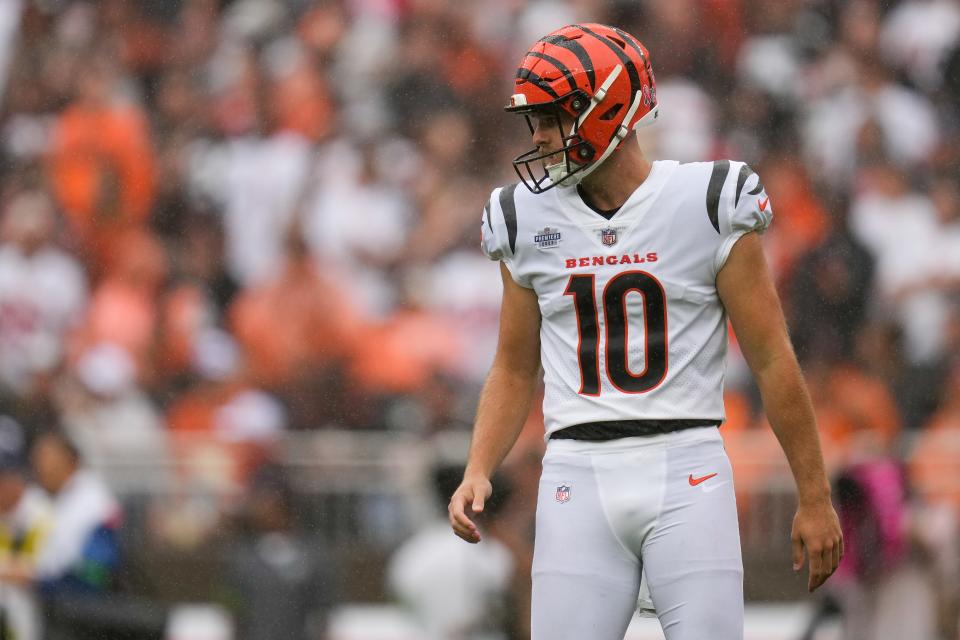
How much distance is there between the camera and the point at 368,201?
39.3ft

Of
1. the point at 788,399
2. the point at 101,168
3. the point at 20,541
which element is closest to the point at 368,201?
the point at 101,168

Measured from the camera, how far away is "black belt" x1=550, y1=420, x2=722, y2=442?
443 cm

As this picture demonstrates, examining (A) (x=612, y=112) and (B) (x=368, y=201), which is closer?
(A) (x=612, y=112)

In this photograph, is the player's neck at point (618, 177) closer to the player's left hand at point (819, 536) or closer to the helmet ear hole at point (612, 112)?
the helmet ear hole at point (612, 112)

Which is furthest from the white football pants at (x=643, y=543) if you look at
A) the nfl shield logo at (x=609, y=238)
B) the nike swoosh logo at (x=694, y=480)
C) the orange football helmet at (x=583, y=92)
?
the orange football helmet at (x=583, y=92)

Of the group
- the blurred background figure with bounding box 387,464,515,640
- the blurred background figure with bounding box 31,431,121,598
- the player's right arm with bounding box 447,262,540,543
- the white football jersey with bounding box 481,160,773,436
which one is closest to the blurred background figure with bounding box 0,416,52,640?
the blurred background figure with bounding box 31,431,121,598

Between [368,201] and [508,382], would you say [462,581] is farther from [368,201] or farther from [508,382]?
[368,201]

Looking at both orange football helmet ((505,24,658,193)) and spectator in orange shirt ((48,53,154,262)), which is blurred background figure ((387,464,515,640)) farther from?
spectator in orange shirt ((48,53,154,262))

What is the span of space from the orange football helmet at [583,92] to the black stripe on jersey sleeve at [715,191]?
28 cm

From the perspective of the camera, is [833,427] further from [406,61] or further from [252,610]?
[406,61]

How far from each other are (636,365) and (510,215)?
59 centimetres

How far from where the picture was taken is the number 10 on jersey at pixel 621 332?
4.46 metres

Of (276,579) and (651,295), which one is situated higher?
(651,295)

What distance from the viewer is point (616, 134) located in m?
4.56
